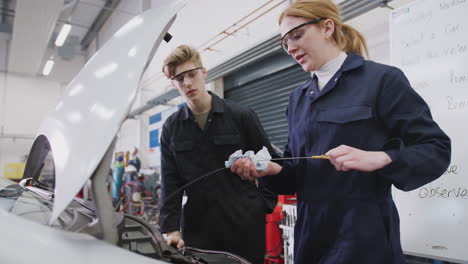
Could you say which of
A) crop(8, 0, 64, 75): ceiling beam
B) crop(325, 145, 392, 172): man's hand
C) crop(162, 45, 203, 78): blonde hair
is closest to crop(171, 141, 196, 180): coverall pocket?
crop(162, 45, 203, 78): blonde hair

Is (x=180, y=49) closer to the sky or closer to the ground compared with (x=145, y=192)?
closer to the sky

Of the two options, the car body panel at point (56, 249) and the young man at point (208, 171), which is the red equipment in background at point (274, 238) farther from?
the car body panel at point (56, 249)

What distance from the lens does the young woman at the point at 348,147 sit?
2.76ft

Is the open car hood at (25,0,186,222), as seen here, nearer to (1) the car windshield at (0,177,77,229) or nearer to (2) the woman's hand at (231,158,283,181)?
(1) the car windshield at (0,177,77,229)

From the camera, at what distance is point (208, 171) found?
1494 millimetres

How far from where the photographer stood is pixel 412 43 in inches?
77.5

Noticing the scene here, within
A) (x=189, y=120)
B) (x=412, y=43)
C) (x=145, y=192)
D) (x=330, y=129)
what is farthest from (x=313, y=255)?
(x=145, y=192)

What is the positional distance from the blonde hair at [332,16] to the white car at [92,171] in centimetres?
43

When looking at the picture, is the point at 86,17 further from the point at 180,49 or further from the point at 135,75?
the point at 135,75

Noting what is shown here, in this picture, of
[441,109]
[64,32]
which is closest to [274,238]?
[441,109]

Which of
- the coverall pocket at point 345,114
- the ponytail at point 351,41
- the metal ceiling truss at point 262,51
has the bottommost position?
the coverall pocket at point 345,114

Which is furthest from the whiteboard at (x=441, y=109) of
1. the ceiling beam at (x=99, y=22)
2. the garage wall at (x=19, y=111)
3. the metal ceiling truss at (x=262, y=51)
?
the garage wall at (x=19, y=111)

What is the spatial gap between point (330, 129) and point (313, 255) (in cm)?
39

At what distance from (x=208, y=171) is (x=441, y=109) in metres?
1.31
